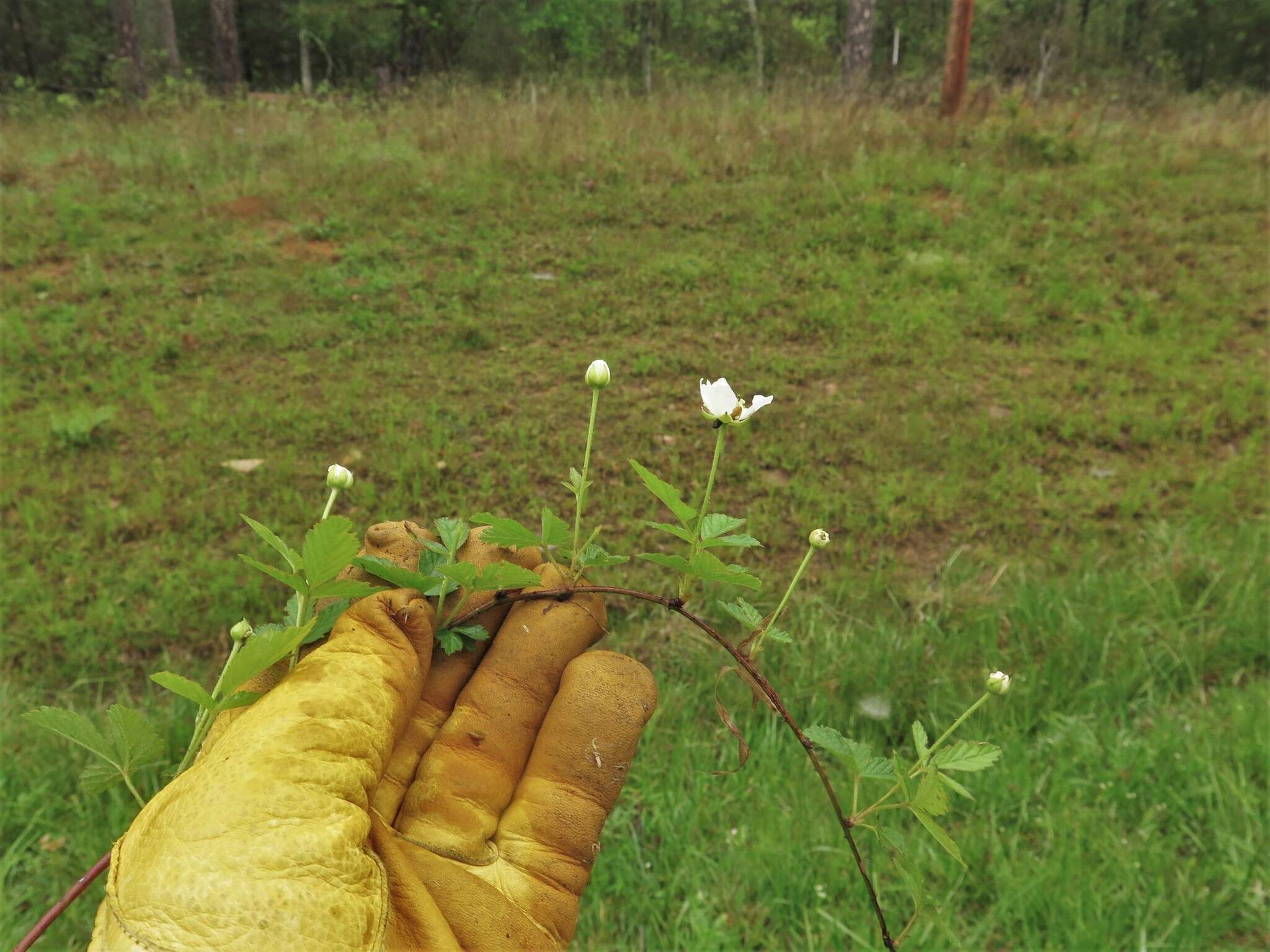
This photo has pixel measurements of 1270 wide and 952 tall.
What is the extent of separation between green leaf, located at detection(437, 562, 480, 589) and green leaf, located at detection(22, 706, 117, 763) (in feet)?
1.37

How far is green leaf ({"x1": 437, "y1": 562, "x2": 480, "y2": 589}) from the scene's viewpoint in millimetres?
1050

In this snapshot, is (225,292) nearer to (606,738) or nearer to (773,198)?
(773,198)

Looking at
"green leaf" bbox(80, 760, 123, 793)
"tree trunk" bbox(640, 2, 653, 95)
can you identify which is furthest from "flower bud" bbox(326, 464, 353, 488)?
"tree trunk" bbox(640, 2, 653, 95)

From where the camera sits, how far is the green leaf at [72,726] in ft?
2.87

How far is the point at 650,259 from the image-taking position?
19.0 feet

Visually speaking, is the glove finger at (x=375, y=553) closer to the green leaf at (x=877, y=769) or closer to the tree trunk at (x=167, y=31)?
the green leaf at (x=877, y=769)

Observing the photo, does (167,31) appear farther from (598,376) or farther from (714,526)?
(714,526)

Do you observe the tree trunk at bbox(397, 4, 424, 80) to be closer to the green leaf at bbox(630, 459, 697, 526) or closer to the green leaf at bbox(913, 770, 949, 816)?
the green leaf at bbox(630, 459, 697, 526)

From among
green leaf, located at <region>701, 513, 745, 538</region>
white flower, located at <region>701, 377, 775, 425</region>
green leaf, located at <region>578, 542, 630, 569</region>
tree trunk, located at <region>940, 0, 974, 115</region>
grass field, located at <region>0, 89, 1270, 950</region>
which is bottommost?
grass field, located at <region>0, 89, 1270, 950</region>

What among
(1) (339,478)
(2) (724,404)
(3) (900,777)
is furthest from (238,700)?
(3) (900,777)

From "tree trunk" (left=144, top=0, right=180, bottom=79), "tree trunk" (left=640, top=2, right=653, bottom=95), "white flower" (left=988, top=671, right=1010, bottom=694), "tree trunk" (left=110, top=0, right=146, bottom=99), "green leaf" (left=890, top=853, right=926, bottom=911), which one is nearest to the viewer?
"green leaf" (left=890, top=853, right=926, bottom=911)

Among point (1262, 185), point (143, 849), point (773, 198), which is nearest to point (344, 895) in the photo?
point (143, 849)

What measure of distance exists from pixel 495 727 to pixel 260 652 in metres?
0.47

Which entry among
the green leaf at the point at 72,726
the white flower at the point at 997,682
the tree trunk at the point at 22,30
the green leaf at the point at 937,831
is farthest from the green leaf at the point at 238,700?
the tree trunk at the point at 22,30
